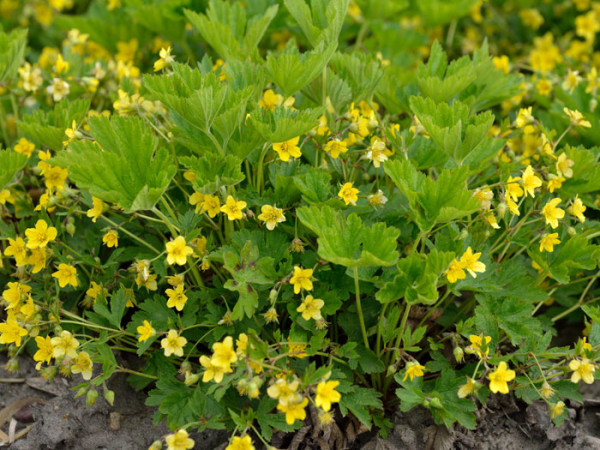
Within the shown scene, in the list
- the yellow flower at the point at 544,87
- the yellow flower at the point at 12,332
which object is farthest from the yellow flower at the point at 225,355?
the yellow flower at the point at 544,87

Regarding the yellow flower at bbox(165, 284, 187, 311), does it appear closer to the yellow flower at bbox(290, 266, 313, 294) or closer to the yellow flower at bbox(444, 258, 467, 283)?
the yellow flower at bbox(290, 266, 313, 294)

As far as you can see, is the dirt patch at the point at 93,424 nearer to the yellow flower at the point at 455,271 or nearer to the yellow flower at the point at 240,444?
the yellow flower at the point at 240,444

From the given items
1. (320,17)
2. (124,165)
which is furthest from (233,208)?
(320,17)

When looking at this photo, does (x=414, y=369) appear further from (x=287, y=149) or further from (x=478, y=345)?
(x=287, y=149)

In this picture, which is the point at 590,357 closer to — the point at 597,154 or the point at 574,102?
the point at 597,154

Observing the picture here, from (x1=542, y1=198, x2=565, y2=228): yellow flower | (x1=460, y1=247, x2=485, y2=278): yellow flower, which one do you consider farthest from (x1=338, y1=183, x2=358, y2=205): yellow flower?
(x1=542, y1=198, x2=565, y2=228): yellow flower
